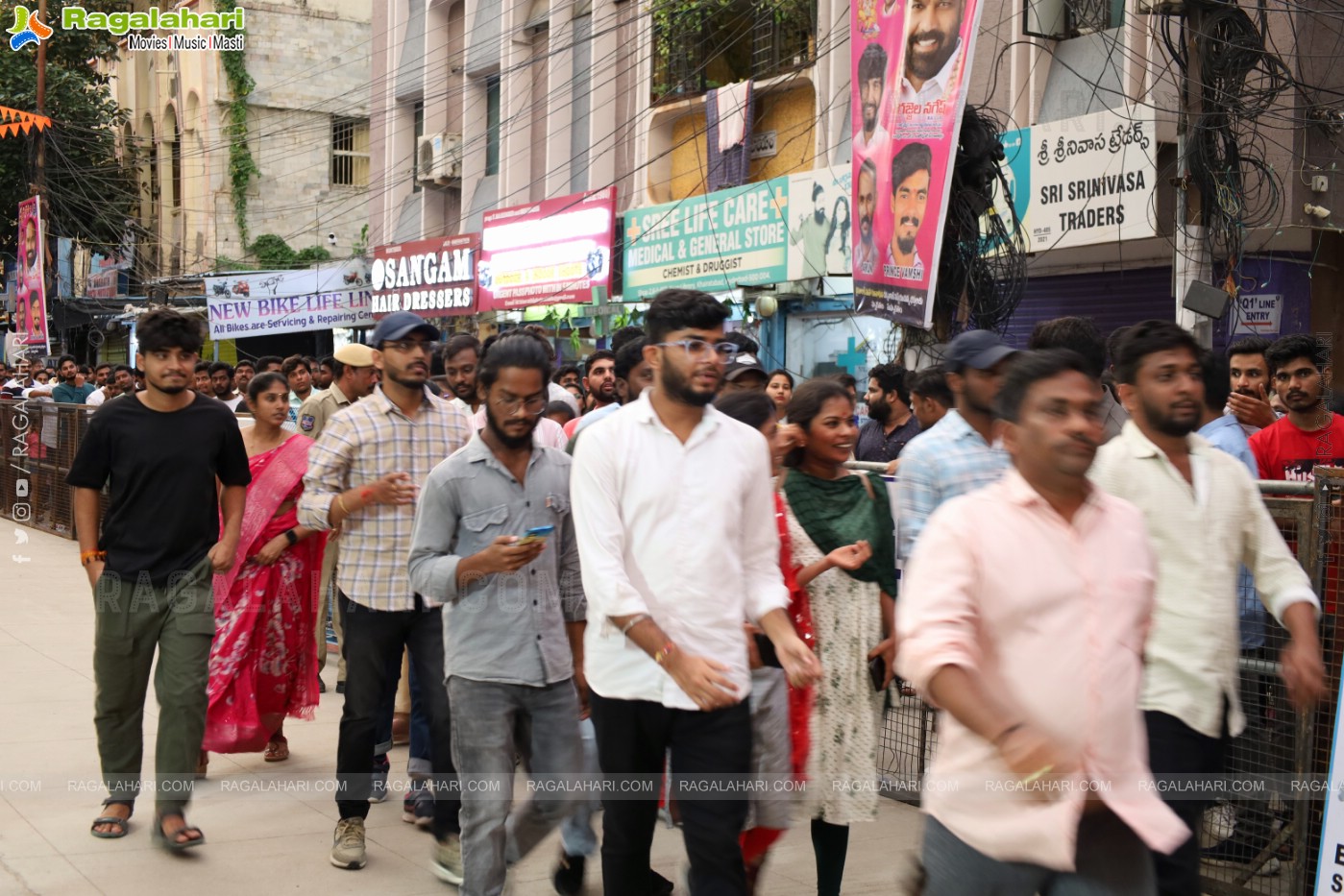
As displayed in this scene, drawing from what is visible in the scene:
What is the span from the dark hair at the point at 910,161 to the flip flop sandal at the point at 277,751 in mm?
4710

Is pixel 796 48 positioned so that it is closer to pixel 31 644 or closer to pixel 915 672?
pixel 31 644

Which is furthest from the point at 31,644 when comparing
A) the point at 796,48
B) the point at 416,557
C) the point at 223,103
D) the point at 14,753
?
the point at 223,103

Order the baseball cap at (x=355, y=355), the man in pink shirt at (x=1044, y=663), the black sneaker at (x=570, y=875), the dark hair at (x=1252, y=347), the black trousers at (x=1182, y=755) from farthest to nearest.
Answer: the baseball cap at (x=355, y=355) → the dark hair at (x=1252, y=347) → the black sneaker at (x=570, y=875) → the black trousers at (x=1182, y=755) → the man in pink shirt at (x=1044, y=663)

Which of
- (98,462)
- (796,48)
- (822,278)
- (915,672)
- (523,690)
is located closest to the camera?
(915,672)

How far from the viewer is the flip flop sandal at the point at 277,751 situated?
7.04 m

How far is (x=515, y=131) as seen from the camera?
73.7ft

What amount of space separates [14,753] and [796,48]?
1324 centimetres

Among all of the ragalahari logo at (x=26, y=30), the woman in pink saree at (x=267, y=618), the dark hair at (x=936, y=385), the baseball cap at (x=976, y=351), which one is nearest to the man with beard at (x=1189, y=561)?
the baseball cap at (x=976, y=351)

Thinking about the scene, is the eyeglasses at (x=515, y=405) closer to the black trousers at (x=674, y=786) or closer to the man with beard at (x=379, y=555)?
the man with beard at (x=379, y=555)

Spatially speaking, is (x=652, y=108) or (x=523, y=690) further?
(x=652, y=108)

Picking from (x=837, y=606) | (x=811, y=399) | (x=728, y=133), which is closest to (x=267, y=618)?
(x=837, y=606)

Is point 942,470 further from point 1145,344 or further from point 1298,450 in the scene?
point 1298,450

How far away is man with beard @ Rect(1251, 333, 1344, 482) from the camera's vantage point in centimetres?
652

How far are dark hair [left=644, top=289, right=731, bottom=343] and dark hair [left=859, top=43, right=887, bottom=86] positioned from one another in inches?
200
